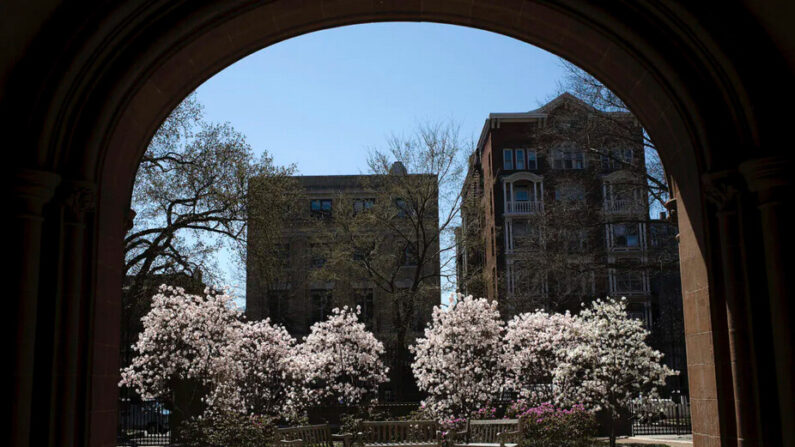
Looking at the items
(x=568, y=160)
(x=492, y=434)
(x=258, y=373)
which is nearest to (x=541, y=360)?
(x=492, y=434)

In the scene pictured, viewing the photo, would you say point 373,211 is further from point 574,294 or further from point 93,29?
point 93,29

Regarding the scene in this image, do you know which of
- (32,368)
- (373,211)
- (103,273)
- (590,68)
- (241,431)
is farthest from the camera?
(373,211)

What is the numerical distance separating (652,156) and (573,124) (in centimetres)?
269

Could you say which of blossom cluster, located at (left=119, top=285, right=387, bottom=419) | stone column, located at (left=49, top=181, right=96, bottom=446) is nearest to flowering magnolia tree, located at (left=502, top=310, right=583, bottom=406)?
blossom cluster, located at (left=119, top=285, right=387, bottom=419)

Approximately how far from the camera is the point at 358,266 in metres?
29.9

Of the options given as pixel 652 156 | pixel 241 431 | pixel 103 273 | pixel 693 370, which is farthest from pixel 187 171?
pixel 693 370

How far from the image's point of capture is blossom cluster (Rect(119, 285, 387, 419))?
18.4 m

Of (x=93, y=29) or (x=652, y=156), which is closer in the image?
(x=93, y=29)

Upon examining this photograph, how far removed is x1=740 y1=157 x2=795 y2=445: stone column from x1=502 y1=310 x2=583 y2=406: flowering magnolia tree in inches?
559

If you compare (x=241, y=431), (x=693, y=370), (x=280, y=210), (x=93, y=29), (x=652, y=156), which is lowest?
(x=241, y=431)

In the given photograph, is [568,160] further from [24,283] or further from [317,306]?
[24,283]

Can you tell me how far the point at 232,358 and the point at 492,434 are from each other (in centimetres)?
791

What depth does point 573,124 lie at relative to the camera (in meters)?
23.7

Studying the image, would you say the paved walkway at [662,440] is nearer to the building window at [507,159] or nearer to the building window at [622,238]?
the building window at [622,238]
